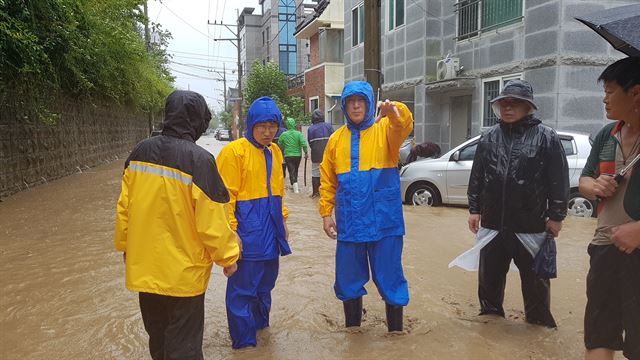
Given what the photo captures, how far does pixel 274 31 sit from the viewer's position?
167 feet

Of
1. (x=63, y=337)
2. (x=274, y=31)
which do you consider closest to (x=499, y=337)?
(x=63, y=337)

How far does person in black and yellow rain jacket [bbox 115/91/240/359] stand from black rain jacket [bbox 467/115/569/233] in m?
2.01

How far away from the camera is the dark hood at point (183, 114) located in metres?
2.61

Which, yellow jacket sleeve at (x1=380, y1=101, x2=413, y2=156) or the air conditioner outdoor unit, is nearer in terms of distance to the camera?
yellow jacket sleeve at (x1=380, y1=101, x2=413, y2=156)

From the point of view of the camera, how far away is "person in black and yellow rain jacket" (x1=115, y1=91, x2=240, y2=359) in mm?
2508

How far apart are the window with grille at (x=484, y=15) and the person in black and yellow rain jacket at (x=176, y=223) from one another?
9.84 meters

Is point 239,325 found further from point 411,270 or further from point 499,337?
point 411,270

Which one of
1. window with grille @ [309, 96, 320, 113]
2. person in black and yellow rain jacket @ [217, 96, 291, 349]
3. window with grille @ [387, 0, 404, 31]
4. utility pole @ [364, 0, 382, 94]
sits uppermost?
window with grille @ [387, 0, 404, 31]

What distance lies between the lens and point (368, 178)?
3.44 meters

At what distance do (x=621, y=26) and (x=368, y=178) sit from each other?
5.51ft

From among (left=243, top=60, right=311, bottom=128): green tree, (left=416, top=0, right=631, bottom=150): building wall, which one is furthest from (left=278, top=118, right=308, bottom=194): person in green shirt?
(left=243, top=60, right=311, bottom=128): green tree

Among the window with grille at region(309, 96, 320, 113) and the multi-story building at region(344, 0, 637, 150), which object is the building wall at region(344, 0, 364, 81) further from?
the window with grille at region(309, 96, 320, 113)

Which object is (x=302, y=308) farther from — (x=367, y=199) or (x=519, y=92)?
(x=519, y=92)

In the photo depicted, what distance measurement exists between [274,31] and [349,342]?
50218 millimetres
